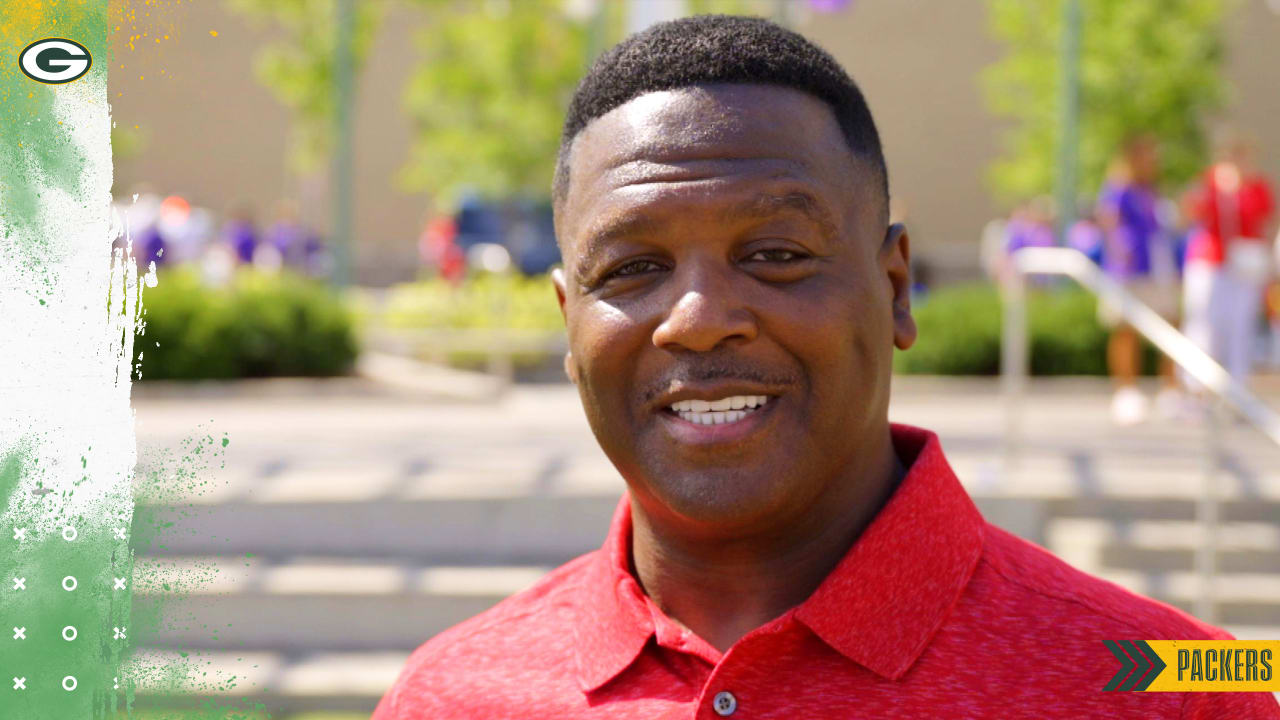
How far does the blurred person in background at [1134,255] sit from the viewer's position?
30.8 ft

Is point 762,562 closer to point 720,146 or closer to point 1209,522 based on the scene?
point 720,146

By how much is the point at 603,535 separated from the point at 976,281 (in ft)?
81.2

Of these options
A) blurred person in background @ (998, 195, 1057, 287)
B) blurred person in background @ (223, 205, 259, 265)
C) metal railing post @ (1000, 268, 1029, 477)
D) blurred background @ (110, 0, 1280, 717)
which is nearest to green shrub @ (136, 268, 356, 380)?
blurred background @ (110, 0, 1280, 717)

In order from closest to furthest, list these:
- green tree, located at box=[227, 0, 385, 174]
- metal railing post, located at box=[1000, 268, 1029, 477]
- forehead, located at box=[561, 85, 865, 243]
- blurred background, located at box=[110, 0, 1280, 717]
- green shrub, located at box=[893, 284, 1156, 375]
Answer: forehead, located at box=[561, 85, 865, 243] → blurred background, located at box=[110, 0, 1280, 717] → metal railing post, located at box=[1000, 268, 1029, 477] → green shrub, located at box=[893, 284, 1156, 375] → green tree, located at box=[227, 0, 385, 174]

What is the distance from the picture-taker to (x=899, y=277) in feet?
5.90

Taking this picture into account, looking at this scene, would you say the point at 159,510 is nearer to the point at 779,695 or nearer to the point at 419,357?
the point at 779,695

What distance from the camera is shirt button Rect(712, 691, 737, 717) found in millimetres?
1535

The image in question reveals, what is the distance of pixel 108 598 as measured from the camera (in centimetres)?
190

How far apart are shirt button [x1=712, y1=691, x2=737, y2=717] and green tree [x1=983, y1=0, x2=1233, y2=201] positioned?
2102 cm

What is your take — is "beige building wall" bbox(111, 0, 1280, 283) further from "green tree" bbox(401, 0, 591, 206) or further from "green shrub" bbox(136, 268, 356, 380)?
"green shrub" bbox(136, 268, 356, 380)

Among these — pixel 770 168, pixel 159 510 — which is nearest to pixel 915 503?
pixel 770 168

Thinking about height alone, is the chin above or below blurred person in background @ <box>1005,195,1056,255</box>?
below

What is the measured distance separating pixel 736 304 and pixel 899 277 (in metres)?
0.30

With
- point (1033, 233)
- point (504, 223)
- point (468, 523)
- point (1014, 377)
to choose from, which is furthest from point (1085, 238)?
point (504, 223)
